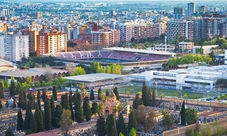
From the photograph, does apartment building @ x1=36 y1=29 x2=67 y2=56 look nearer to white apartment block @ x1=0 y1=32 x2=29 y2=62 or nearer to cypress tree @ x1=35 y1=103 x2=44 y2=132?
white apartment block @ x1=0 y1=32 x2=29 y2=62

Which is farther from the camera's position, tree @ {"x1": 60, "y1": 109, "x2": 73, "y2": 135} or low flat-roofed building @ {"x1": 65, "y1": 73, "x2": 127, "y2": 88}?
low flat-roofed building @ {"x1": 65, "y1": 73, "x2": 127, "y2": 88}

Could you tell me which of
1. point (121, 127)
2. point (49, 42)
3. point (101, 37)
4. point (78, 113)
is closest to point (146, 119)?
point (121, 127)

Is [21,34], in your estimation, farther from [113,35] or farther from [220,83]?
[220,83]

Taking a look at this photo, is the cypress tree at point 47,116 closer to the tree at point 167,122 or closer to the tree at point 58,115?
the tree at point 58,115

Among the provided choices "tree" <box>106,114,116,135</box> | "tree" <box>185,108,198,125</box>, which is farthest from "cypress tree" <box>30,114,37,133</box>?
"tree" <box>185,108,198,125</box>

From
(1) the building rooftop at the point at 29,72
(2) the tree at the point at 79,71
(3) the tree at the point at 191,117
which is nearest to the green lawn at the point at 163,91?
(2) the tree at the point at 79,71

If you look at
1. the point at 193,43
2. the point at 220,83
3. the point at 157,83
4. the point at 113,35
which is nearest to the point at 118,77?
the point at 157,83

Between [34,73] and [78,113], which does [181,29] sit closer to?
[34,73]
